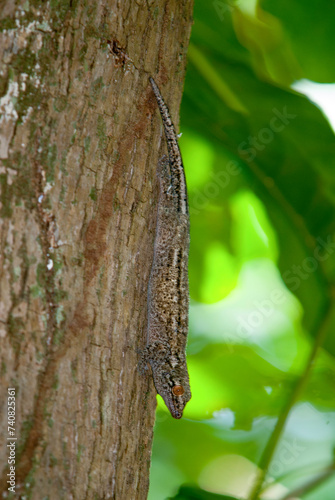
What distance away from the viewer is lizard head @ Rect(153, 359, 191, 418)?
2.90 metres

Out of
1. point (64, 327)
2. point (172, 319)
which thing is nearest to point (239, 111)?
point (172, 319)

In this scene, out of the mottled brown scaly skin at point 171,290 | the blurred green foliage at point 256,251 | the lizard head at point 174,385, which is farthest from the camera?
the blurred green foliage at point 256,251

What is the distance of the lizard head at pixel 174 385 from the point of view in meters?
2.90

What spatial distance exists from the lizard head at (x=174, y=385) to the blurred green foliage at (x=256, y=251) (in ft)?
1.74

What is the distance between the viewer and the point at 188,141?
4426mm

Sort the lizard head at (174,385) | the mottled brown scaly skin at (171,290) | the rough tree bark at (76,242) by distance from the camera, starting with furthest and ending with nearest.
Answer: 1. the lizard head at (174,385)
2. the mottled brown scaly skin at (171,290)
3. the rough tree bark at (76,242)

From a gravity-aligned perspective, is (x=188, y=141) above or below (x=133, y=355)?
above

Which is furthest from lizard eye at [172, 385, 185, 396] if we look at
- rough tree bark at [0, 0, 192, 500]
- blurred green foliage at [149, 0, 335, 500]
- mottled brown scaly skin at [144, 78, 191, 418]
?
rough tree bark at [0, 0, 192, 500]

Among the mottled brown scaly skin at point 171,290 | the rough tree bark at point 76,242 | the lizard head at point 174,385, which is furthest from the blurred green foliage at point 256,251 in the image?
the rough tree bark at point 76,242

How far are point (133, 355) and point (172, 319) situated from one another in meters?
0.87

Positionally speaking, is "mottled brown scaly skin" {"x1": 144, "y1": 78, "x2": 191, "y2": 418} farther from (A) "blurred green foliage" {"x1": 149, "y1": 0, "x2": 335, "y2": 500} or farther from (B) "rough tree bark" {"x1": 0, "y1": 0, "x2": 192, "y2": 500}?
(A) "blurred green foliage" {"x1": 149, "y1": 0, "x2": 335, "y2": 500}

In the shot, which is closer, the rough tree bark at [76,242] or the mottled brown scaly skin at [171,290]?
the rough tree bark at [76,242]

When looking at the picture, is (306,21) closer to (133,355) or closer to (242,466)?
(133,355)

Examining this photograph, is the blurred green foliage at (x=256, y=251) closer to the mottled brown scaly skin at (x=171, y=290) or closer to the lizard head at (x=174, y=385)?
the lizard head at (x=174, y=385)
